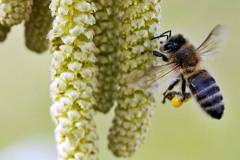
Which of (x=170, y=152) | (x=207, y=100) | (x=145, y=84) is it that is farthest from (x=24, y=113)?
(x=145, y=84)

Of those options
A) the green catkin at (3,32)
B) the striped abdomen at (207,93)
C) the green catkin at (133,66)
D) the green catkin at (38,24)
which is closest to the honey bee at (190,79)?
the striped abdomen at (207,93)

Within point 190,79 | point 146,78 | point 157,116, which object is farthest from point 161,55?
point 157,116

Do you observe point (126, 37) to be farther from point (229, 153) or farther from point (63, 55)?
point (229, 153)

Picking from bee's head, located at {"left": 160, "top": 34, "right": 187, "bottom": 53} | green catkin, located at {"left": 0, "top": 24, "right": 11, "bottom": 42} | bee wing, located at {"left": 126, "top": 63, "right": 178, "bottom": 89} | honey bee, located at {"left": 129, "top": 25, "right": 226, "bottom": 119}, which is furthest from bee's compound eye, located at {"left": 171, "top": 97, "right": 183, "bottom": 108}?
green catkin, located at {"left": 0, "top": 24, "right": 11, "bottom": 42}

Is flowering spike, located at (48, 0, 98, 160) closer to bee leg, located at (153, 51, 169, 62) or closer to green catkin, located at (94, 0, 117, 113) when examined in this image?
green catkin, located at (94, 0, 117, 113)

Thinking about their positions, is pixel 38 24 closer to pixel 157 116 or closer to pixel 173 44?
pixel 173 44

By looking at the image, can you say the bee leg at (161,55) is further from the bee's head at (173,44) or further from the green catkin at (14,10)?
the green catkin at (14,10)
